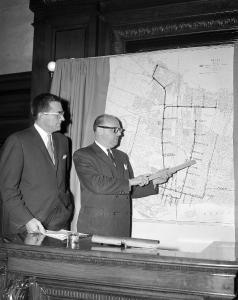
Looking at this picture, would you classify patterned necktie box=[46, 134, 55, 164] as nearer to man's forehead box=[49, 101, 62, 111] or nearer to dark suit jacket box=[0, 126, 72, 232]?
dark suit jacket box=[0, 126, 72, 232]

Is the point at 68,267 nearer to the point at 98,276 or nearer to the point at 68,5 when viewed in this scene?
the point at 98,276

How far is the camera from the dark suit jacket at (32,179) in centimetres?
269

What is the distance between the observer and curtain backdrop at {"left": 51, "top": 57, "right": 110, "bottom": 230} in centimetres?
375

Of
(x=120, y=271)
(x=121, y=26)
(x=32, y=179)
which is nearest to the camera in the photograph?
(x=120, y=271)

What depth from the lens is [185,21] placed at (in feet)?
12.5

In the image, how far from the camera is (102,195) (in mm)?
3002

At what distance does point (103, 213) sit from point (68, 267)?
1.39 m

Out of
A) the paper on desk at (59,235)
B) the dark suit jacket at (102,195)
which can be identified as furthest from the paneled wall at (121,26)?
the paper on desk at (59,235)

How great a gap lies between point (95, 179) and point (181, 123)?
1.07m

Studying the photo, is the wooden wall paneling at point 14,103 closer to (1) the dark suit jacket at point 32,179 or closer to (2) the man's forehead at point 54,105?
(2) the man's forehead at point 54,105

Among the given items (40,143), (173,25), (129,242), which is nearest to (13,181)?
(40,143)

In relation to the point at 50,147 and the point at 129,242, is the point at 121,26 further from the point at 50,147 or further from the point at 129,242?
the point at 129,242

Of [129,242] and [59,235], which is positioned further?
[59,235]

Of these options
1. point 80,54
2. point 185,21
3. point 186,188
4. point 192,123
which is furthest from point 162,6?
point 186,188
